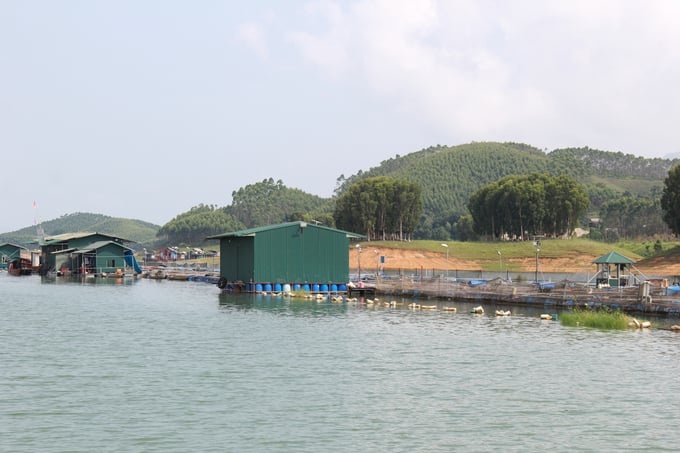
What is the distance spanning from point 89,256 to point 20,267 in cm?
3033

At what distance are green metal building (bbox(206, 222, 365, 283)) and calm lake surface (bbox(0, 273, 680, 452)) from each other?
2702 cm

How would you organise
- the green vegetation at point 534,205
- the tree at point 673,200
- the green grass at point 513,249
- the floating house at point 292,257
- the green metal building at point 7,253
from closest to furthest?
the floating house at point 292,257
the tree at point 673,200
the green grass at point 513,249
the green vegetation at point 534,205
the green metal building at point 7,253

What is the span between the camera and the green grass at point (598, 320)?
52.6 meters

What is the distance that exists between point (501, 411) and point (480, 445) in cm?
461

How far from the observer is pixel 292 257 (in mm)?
85562

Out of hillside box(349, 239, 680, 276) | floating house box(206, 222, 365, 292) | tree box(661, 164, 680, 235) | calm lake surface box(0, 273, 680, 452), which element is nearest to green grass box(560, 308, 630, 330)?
calm lake surface box(0, 273, 680, 452)

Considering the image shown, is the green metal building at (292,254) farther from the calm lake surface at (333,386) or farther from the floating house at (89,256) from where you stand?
the floating house at (89,256)

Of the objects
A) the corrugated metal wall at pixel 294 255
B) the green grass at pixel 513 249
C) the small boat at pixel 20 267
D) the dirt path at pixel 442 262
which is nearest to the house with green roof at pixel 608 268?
the corrugated metal wall at pixel 294 255

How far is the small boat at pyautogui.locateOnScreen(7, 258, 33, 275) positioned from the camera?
153625mm

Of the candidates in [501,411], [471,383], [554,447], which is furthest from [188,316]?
[554,447]

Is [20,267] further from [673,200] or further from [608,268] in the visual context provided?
[608,268]

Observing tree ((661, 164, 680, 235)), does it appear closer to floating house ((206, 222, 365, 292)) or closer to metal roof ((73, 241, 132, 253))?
floating house ((206, 222, 365, 292))

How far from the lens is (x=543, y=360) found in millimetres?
39312

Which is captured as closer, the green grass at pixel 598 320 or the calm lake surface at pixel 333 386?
the calm lake surface at pixel 333 386
